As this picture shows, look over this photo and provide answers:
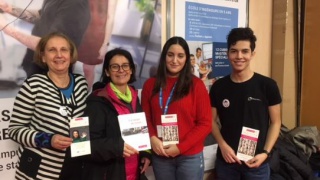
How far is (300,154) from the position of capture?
9.32 feet

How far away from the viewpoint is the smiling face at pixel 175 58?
1844 mm

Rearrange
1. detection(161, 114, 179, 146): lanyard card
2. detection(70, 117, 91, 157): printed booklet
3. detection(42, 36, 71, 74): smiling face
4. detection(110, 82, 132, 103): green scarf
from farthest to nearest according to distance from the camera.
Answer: detection(161, 114, 179, 146): lanyard card < detection(110, 82, 132, 103): green scarf < detection(42, 36, 71, 74): smiling face < detection(70, 117, 91, 157): printed booklet

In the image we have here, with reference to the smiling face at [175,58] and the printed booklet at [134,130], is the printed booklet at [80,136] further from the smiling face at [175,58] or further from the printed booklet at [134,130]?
the smiling face at [175,58]

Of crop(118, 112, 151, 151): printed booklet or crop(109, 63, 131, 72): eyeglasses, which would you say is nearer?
crop(118, 112, 151, 151): printed booklet

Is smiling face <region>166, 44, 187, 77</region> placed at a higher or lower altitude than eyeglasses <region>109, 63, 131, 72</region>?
higher

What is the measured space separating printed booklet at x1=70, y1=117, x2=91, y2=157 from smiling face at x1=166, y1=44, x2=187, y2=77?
64cm

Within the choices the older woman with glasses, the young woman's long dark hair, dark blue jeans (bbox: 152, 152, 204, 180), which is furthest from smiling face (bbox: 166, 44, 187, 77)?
dark blue jeans (bbox: 152, 152, 204, 180)

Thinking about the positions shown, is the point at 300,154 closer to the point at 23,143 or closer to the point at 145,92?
the point at 145,92

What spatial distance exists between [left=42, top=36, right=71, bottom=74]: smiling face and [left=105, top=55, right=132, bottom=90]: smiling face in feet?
0.81

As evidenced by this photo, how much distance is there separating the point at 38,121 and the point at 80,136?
0.25m

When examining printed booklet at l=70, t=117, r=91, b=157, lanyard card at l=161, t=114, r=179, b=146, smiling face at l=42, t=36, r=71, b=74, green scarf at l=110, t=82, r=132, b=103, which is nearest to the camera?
printed booklet at l=70, t=117, r=91, b=157

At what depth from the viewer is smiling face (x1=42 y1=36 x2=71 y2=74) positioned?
5.11 ft

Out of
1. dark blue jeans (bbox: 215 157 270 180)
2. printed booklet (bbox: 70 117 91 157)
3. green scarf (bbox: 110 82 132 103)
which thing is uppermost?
green scarf (bbox: 110 82 132 103)

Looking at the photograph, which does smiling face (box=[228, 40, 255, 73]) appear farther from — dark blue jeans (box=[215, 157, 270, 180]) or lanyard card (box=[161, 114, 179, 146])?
dark blue jeans (box=[215, 157, 270, 180])
